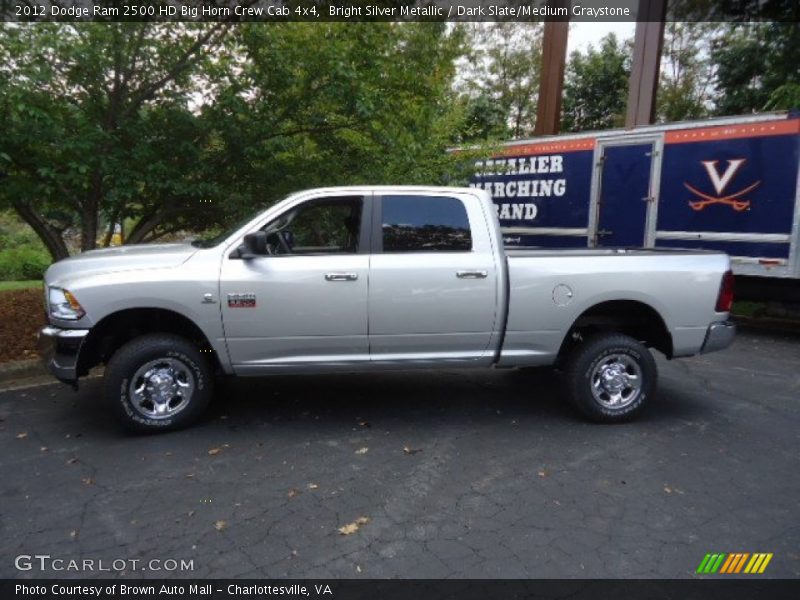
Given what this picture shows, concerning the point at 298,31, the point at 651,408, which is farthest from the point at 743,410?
the point at 298,31

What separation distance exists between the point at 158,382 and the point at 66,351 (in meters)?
0.66

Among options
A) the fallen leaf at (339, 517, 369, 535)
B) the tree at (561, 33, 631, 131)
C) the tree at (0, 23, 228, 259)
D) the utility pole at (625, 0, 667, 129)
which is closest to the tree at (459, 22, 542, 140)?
the tree at (561, 33, 631, 131)

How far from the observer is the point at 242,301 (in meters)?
4.42

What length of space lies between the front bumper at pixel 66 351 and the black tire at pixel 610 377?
3749mm

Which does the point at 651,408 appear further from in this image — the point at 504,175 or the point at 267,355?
the point at 504,175

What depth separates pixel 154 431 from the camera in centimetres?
450

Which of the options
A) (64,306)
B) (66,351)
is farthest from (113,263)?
(66,351)

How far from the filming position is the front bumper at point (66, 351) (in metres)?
4.25

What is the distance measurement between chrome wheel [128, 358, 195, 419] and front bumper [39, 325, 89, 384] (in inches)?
16.3

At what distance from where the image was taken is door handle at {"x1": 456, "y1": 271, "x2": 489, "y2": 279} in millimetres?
4621

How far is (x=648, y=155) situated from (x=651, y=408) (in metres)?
5.10

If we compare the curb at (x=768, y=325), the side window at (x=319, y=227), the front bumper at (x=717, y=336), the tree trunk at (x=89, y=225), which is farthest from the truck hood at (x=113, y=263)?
the curb at (x=768, y=325)

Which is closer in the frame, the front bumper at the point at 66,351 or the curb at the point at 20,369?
the front bumper at the point at 66,351

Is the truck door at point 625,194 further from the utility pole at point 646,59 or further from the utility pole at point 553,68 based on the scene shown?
the utility pole at point 553,68
